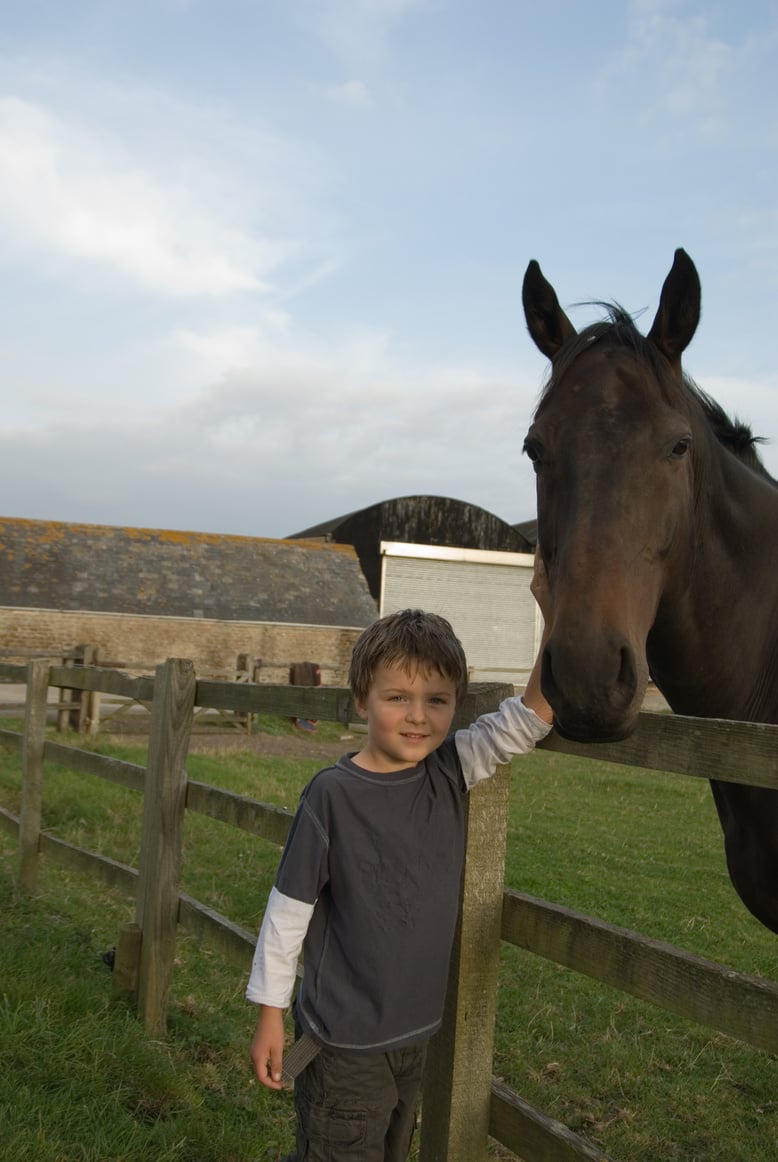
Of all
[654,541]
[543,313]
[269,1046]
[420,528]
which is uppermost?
[420,528]

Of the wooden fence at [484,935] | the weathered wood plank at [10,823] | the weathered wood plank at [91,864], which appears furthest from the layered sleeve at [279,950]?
the weathered wood plank at [10,823]

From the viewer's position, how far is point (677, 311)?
2445mm

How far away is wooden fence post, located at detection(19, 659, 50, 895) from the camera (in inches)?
234

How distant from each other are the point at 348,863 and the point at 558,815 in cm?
854

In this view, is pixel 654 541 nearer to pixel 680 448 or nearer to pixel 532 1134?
pixel 680 448

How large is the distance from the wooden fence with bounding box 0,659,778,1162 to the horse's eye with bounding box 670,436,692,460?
26.3 inches

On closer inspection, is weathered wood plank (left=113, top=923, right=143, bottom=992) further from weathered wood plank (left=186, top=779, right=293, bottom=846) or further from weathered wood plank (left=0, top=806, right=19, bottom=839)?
weathered wood plank (left=0, top=806, right=19, bottom=839)

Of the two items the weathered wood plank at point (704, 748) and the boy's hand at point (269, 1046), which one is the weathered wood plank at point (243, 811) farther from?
the weathered wood plank at point (704, 748)

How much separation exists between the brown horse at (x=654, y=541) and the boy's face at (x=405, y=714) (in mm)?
320

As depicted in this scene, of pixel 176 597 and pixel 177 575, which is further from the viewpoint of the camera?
pixel 177 575

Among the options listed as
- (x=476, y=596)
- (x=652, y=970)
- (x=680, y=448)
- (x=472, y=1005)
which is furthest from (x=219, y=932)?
(x=476, y=596)

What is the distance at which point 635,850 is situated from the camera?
27.9 ft

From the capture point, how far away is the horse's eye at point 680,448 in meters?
2.24

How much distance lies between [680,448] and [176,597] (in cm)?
2577
